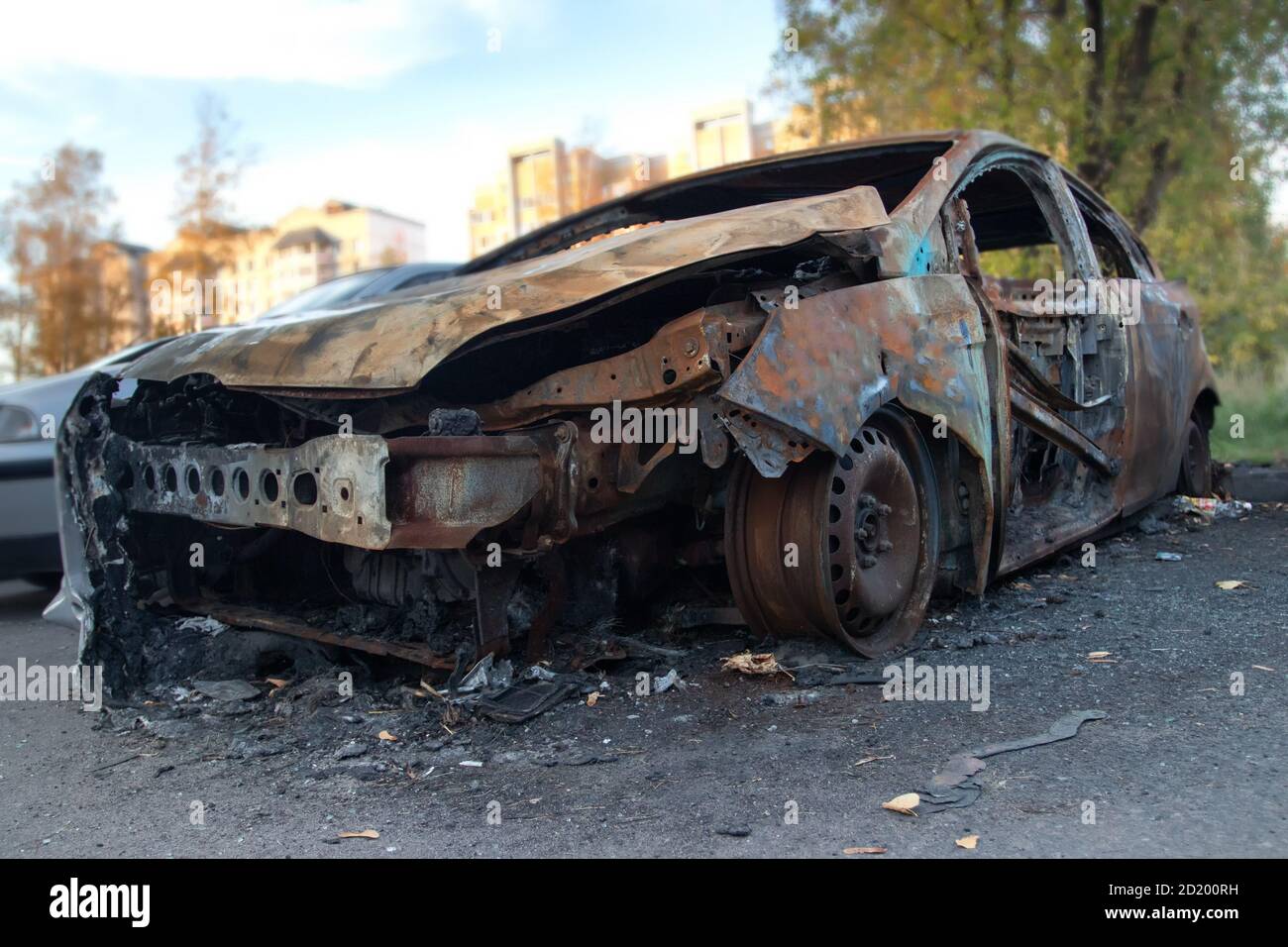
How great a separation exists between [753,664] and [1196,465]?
4314mm

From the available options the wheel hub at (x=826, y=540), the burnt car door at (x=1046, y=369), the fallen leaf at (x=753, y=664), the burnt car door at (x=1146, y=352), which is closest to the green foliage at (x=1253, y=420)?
the burnt car door at (x=1146, y=352)

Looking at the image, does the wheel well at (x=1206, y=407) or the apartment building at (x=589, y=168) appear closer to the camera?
the wheel well at (x=1206, y=407)

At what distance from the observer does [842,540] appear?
125 inches

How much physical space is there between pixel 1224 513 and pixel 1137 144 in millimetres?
6191

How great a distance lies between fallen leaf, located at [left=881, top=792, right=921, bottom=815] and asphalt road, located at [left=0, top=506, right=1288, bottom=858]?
3 centimetres

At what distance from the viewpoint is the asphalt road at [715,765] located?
7.17 feet

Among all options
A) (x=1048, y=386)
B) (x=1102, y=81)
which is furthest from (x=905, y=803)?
(x=1102, y=81)

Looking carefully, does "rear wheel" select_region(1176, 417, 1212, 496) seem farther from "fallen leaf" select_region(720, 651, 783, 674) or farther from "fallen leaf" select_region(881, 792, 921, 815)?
A: "fallen leaf" select_region(881, 792, 921, 815)

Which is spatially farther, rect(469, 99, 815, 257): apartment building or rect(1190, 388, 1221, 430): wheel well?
rect(469, 99, 815, 257): apartment building

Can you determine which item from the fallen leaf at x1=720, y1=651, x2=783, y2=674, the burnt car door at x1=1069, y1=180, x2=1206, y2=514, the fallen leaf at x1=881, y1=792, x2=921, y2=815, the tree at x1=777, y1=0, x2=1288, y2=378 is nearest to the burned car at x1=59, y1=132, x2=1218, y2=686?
the fallen leaf at x1=720, y1=651, x2=783, y2=674

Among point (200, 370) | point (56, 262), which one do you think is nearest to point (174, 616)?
point (200, 370)

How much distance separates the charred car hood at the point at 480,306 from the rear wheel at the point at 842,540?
25.8 inches

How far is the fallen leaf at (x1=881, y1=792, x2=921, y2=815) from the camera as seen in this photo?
2258 millimetres

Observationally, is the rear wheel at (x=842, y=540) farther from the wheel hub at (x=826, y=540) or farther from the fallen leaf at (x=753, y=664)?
the fallen leaf at (x=753, y=664)
